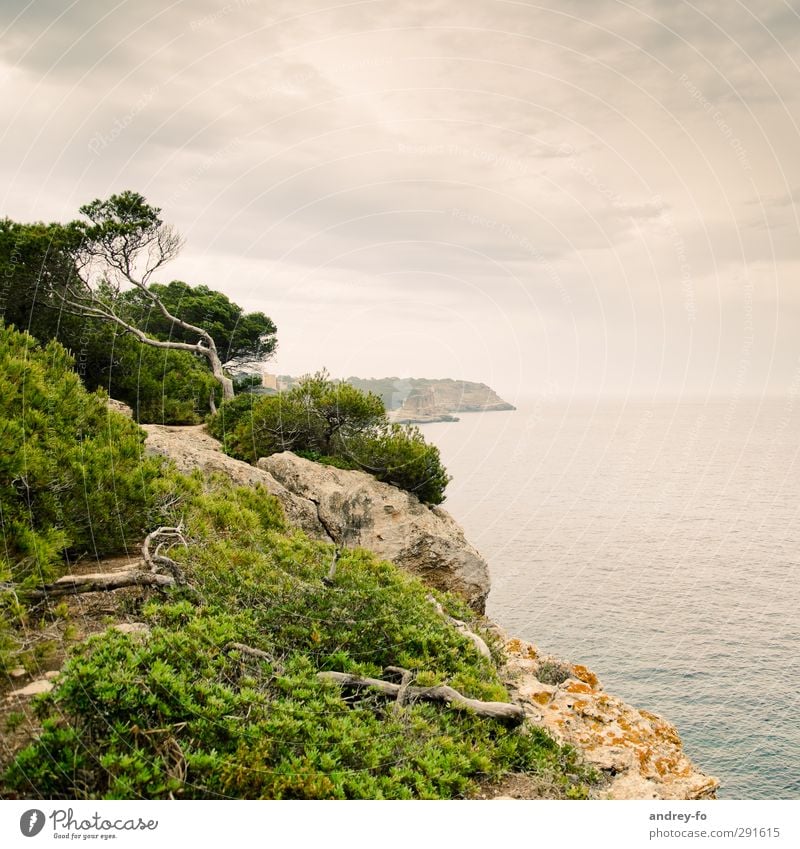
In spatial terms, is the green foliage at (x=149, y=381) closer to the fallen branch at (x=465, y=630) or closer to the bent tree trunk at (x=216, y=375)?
the bent tree trunk at (x=216, y=375)

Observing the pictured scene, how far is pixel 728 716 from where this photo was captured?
67.5 ft

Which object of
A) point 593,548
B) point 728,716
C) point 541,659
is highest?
point 541,659

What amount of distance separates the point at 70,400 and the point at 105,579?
3.38m

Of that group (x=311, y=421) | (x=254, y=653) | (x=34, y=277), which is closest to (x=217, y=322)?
(x=34, y=277)

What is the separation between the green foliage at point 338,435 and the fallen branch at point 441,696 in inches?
389

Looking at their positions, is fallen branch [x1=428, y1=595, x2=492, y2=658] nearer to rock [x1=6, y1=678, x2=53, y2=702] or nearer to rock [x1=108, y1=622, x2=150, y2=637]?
rock [x1=108, y1=622, x2=150, y2=637]

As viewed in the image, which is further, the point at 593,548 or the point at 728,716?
the point at 593,548

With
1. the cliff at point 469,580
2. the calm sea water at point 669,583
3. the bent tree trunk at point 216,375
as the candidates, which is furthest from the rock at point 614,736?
the bent tree trunk at point 216,375

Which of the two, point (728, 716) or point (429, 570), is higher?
point (429, 570)

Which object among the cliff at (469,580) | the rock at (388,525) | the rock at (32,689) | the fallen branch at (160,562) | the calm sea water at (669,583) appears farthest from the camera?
the calm sea water at (669,583)

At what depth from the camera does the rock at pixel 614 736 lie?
23.1 feet

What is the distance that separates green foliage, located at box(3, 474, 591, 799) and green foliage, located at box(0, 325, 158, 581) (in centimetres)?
114

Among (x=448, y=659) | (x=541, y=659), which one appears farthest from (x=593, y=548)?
(x=448, y=659)

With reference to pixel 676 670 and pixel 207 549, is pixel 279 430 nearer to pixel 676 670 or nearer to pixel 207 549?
pixel 207 549
